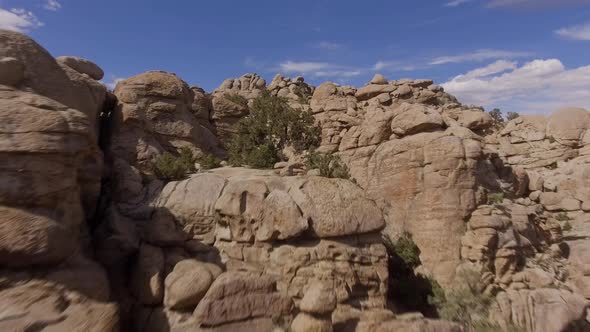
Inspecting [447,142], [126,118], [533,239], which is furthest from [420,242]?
[126,118]

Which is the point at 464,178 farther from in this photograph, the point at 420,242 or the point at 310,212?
the point at 310,212

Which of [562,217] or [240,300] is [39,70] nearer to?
[240,300]

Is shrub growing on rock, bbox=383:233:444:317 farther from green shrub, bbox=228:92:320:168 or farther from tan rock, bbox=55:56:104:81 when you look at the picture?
tan rock, bbox=55:56:104:81

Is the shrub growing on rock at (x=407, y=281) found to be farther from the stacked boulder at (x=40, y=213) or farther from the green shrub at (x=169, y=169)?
the stacked boulder at (x=40, y=213)

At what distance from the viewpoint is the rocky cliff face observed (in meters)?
8.66

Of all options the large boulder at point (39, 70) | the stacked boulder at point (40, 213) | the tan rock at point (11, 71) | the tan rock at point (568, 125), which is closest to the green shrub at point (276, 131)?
the large boulder at point (39, 70)

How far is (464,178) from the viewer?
1638 centimetres

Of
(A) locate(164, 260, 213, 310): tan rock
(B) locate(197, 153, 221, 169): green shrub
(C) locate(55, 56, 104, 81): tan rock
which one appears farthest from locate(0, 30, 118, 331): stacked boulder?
(B) locate(197, 153, 221, 169): green shrub

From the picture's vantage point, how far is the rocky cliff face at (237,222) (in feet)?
28.4

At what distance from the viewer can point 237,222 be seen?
12859 mm

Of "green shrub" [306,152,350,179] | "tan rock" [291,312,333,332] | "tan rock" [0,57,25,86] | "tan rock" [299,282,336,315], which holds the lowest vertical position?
"tan rock" [291,312,333,332]

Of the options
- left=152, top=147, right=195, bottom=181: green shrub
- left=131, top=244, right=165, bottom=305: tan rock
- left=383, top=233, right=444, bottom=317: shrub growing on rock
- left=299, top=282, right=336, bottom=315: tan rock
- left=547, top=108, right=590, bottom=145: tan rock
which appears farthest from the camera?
left=547, top=108, right=590, bottom=145: tan rock

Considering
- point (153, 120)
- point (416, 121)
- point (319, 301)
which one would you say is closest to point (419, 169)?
point (416, 121)

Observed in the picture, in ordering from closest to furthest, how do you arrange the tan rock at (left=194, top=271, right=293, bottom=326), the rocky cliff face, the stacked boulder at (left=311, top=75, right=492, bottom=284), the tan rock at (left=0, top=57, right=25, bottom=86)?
the rocky cliff face < the tan rock at (left=0, top=57, right=25, bottom=86) < the tan rock at (left=194, top=271, right=293, bottom=326) < the stacked boulder at (left=311, top=75, right=492, bottom=284)
